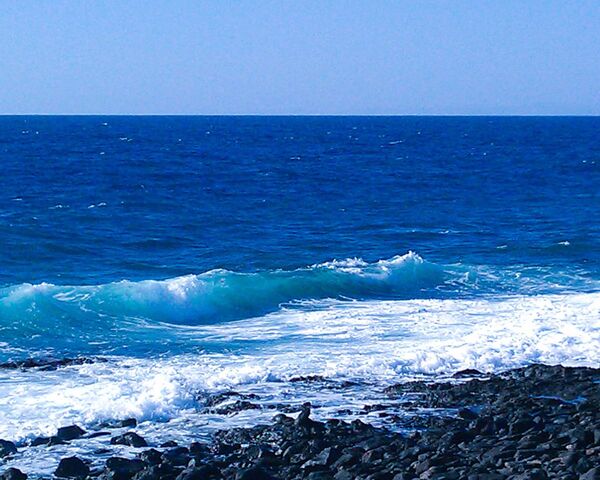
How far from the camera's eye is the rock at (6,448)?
12938 millimetres

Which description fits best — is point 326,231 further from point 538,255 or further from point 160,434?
point 160,434

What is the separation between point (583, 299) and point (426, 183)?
30.1 metres

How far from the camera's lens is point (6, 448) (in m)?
13.0

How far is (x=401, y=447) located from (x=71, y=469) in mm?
4165

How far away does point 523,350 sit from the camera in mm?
19172

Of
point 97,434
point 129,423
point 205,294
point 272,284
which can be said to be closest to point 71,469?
point 97,434

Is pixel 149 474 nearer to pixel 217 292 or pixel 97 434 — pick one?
pixel 97 434

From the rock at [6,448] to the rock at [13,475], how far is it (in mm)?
964

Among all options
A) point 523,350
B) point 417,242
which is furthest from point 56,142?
point 523,350

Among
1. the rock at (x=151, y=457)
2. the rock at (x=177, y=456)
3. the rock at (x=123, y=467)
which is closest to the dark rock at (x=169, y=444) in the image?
the rock at (x=177, y=456)

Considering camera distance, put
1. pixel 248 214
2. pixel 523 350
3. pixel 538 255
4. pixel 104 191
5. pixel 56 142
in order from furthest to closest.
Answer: pixel 56 142 → pixel 104 191 → pixel 248 214 → pixel 538 255 → pixel 523 350

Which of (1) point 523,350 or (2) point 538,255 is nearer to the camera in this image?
(1) point 523,350

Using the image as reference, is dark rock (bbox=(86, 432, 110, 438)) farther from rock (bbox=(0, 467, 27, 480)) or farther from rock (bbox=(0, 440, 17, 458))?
rock (bbox=(0, 467, 27, 480))

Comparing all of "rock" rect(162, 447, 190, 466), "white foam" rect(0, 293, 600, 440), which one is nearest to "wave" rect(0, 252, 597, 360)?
"white foam" rect(0, 293, 600, 440)
